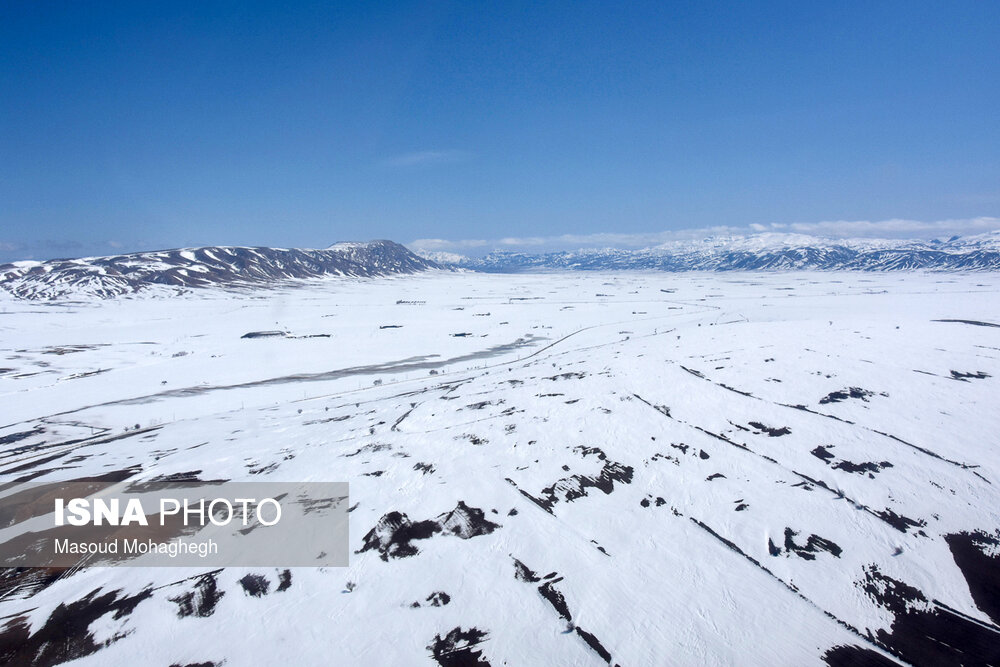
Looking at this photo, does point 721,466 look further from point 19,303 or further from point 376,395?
point 19,303

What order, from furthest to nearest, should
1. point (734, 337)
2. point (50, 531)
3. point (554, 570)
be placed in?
point (734, 337) → point (50, 531) → point (554, 570)

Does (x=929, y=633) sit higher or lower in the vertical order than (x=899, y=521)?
lower

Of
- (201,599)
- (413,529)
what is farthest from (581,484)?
(201,599)

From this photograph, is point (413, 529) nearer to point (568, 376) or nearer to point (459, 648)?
point (459, 648)

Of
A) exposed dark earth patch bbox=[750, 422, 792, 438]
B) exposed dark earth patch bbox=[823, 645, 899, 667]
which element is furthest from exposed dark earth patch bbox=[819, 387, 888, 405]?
exposed dark earth patch bbox=[823, 645, 899, 667]

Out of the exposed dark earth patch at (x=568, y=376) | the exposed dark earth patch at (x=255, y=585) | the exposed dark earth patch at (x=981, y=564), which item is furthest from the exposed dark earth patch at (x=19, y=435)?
the exposed dark earth patch at (x=981, y=564)

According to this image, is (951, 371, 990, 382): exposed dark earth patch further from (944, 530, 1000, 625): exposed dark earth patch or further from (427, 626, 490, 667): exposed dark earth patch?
(427, 626, 490, 667): exposed dark earth patch

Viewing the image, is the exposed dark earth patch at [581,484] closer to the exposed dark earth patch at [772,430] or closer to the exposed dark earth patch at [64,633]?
the exposed dark earth patch at [772,430]

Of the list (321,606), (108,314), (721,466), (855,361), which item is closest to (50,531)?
(321,606)
